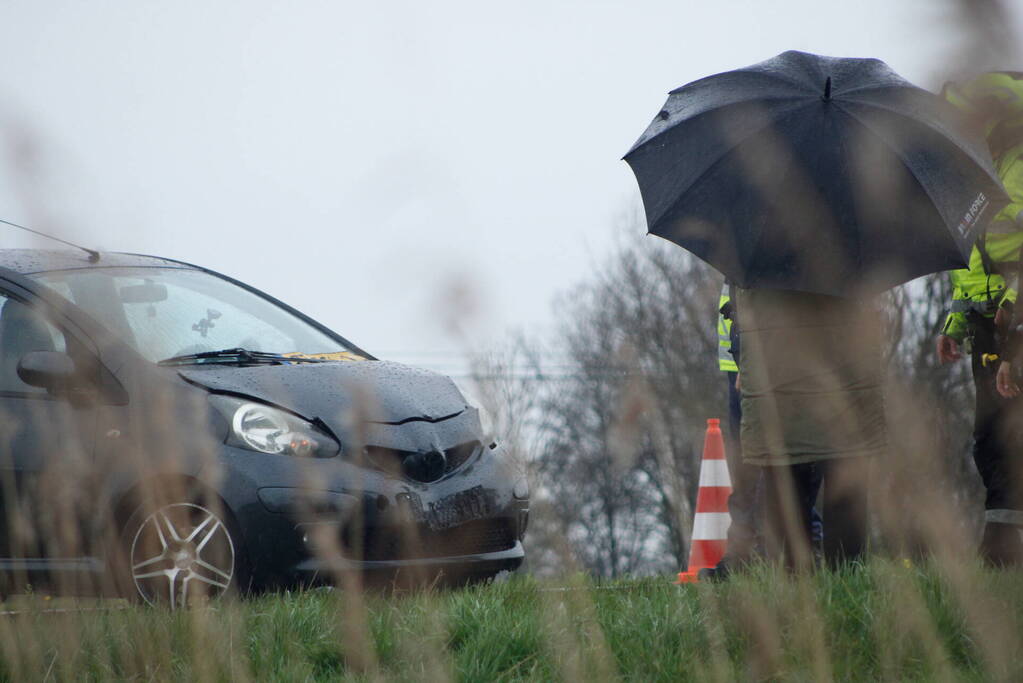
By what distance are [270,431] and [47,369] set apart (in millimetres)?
826

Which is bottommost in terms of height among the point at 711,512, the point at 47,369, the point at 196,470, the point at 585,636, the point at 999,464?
the point at 585,636

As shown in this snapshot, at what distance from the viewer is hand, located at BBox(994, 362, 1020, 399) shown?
427cm

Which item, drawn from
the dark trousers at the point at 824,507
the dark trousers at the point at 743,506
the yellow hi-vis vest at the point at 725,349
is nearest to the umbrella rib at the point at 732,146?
the dark trousers at the point at 824,507

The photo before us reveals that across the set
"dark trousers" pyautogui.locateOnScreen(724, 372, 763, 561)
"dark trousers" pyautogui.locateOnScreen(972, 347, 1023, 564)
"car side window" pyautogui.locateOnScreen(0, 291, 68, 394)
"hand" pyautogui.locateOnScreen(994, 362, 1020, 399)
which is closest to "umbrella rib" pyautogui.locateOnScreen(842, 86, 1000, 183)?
"hand" pyautogui.locateOnScreen(994, 362, 1020, 399)

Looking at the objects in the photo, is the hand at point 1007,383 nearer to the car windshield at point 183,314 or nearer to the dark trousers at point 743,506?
the dark trousers at point 743,506

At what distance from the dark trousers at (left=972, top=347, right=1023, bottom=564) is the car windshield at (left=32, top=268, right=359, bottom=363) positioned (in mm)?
2659

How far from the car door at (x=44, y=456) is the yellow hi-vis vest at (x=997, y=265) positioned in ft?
10.4

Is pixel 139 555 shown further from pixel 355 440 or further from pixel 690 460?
pixel 690 460

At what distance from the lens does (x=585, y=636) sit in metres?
3.41

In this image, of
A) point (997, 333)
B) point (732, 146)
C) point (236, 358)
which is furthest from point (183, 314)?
point (997, 333)

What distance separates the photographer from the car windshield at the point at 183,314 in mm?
5051

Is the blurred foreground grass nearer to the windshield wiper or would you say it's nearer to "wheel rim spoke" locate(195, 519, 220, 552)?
"wheel rim spoke" locate(195, 519, 220, 552)

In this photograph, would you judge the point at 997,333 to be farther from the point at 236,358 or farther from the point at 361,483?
the point at 236,358

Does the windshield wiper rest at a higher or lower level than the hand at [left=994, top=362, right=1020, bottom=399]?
higher
